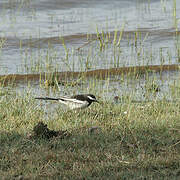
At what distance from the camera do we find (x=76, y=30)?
1415cm

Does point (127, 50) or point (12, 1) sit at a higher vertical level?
point (12, 1)

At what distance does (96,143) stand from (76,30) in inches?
360

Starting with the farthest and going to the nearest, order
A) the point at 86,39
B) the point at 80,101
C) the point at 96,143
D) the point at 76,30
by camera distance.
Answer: the point at 76,30 < the point at 86,39 < the point at 80,101 < the point at 96,143

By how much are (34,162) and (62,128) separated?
4.25 feet

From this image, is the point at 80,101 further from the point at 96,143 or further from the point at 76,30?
the point at 76,30

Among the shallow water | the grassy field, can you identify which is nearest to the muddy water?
the shallow water

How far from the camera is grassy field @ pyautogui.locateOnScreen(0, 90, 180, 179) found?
176 inches

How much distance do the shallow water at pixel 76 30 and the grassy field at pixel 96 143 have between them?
9.32 feet

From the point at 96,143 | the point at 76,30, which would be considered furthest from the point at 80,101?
the point at 76,30

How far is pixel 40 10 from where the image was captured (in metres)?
16.8

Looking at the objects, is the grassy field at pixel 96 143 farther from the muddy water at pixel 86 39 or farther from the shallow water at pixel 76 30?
the shallow water at pixel 76 30

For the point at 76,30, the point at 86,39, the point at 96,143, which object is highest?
the point at 76,30

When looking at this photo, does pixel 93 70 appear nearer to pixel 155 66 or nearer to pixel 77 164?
pixel 155 66

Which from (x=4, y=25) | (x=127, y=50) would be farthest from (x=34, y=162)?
(x=4, y=25)
